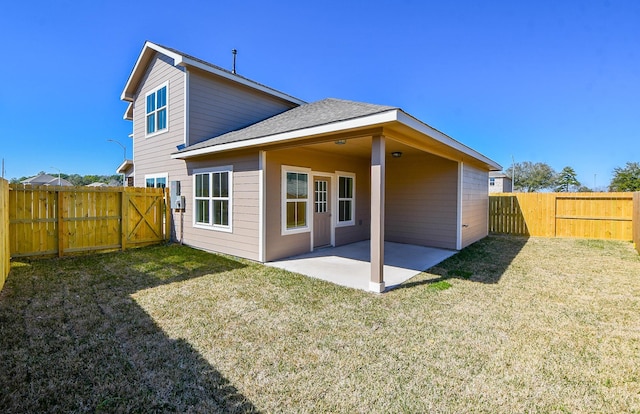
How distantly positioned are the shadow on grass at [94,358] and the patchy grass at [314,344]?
0.01 m

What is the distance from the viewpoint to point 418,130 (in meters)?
4.98

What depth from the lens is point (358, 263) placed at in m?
6.67

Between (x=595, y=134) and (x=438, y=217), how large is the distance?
35.7 m

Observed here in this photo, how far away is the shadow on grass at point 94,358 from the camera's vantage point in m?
2.16

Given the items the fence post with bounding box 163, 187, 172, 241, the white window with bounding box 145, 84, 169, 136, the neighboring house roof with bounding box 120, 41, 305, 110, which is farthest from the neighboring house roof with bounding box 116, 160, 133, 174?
the fence post with bounding box 163, 187, 172, 241

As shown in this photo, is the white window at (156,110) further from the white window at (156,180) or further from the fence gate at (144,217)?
the fence gate at (144,217)

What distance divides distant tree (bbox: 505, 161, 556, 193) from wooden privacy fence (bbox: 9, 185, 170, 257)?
50.6 meters

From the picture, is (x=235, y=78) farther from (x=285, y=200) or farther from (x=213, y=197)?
(x=285, y=200)

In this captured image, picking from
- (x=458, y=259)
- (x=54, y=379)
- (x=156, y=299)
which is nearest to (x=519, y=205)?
(x=458, y=259)

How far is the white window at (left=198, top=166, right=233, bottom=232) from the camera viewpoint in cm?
747

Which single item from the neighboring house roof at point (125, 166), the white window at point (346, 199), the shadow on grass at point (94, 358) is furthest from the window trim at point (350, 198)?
the neighboring house roof at point (125, 166)

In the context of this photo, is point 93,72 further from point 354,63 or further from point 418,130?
point 418,130

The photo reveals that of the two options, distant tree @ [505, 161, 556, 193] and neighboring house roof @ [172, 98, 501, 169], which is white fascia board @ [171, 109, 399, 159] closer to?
neighboring house roof @ [172, 98, 501, 169]

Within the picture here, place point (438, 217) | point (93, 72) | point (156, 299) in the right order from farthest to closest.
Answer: point (93, 72)
point (438, 217)
point (156, 299)
